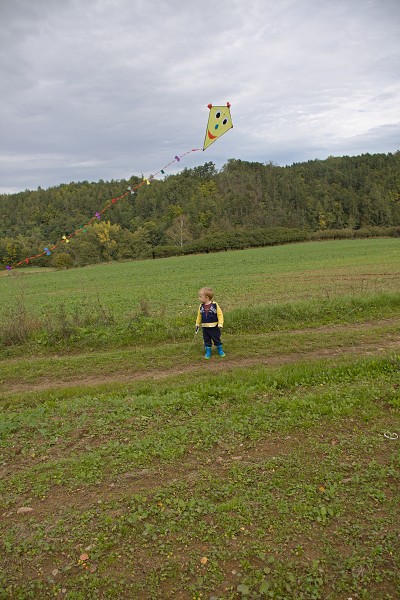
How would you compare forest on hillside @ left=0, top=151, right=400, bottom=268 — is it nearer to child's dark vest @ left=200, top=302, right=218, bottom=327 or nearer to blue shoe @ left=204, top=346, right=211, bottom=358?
child's dark vest @ left=200, top=302, right=218, bottom=327

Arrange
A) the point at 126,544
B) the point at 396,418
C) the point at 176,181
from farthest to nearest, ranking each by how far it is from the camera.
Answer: the point at 176,181, the point at 396,418, the point at 126,544

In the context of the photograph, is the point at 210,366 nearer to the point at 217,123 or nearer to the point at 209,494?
the point at 209,494

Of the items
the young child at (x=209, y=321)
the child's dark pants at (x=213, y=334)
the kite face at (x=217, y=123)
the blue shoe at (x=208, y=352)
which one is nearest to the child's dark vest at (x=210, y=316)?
the young child at (x=209, y=321)

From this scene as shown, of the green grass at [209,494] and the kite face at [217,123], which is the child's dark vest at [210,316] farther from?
the kite face at [217,123]

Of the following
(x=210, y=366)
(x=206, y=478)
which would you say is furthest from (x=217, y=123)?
(x=206, y=478)

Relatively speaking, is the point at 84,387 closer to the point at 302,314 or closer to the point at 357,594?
the point at 357,594

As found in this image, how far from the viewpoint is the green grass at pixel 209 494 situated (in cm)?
310

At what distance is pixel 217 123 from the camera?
8344 millimetres

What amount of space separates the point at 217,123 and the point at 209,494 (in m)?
7.08

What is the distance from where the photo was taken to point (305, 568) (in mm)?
3094

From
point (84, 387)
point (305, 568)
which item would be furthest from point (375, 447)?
point (84, 387)

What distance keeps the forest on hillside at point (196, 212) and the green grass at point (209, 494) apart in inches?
840

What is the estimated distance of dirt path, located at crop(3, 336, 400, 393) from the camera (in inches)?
317

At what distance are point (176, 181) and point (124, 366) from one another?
365 feet
